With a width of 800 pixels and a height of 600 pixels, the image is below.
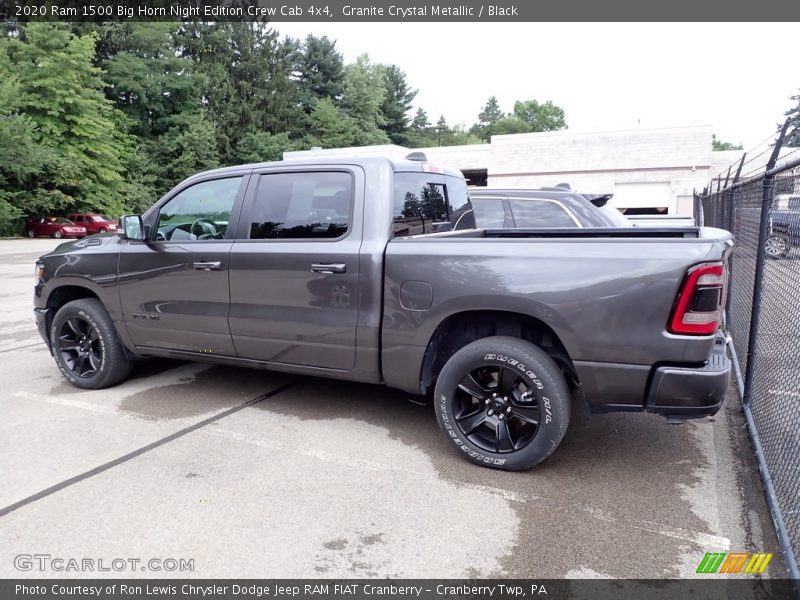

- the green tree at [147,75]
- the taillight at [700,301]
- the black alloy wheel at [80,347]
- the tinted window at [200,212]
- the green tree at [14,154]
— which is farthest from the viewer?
the green tree at [147,75]

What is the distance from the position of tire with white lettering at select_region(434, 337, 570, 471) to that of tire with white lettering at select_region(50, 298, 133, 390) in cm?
309

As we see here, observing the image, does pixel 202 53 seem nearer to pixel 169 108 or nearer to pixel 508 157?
pixel 169 108

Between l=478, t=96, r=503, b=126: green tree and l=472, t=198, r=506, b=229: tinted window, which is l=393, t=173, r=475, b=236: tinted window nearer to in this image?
l=472, t=198, r=506, b=229: tinted window

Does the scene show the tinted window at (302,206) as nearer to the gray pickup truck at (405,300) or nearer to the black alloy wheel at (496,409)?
the gray pickup truck at (405,300)

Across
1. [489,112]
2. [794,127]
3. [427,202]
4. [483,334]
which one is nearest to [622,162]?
[794,127]

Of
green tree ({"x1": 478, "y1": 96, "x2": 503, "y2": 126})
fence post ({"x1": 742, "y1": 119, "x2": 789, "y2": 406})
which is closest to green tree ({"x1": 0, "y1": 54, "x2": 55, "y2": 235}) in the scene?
fence post ({"x1": 742, "y1": 119, "x2": 789, "y2": 406})

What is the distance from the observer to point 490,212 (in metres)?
7.03

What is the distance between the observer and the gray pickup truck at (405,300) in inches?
115

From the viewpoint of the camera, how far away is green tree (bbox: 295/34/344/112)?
61.1 m

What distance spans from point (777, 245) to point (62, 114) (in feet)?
137

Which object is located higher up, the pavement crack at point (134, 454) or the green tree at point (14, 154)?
the green tree at point (14, 154)

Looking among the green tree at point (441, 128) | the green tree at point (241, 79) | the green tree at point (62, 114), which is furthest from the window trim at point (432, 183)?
the green tree at point (441, 128)

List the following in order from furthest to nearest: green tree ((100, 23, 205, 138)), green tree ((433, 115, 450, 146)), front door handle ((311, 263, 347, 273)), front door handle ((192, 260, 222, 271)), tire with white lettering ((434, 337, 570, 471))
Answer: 1. green tree ((433, 115, 450, 146))
2. green tree ((100, 23, 205, 138))
3. front door handle ((192, 260, 222, 271))
4. front door handle ((311, 263, 347, 273))
5. tire with white lettering ((434, 337, 570, 471))

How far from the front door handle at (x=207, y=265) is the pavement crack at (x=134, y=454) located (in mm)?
1152
